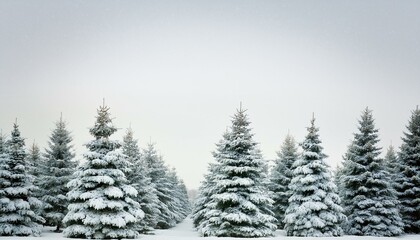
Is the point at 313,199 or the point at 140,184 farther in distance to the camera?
the point at 140,184

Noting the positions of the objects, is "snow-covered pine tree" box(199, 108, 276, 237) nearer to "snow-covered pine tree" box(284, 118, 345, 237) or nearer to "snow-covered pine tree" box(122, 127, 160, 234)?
"snow-covered pine tree" box(284, 118, 345, 237)

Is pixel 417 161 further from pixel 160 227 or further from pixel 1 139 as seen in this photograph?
pixel 1 139

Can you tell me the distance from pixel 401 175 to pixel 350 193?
6554mm

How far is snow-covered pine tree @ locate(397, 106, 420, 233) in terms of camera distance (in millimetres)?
35562

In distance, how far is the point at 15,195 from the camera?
85.5 feet

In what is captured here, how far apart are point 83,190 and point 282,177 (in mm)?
21579

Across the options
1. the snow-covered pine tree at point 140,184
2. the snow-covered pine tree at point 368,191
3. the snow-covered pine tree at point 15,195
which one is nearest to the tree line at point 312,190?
the snow-covered pine tree at point 368,191

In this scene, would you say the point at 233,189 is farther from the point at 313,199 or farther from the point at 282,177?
the point at 282,177

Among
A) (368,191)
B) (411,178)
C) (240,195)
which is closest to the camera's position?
(240,195)

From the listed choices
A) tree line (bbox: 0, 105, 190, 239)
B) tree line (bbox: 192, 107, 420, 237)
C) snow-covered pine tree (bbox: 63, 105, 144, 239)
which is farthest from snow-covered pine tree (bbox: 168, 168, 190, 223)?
snow-covered pine tree (bbox: 63, 105, 144, 239)

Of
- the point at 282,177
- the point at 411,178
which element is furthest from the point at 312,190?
the point at 411,178

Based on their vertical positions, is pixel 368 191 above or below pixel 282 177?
below

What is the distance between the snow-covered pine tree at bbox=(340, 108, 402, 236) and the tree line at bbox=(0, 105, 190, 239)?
Result: 17660mm

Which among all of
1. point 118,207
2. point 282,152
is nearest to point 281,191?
point 282,152
